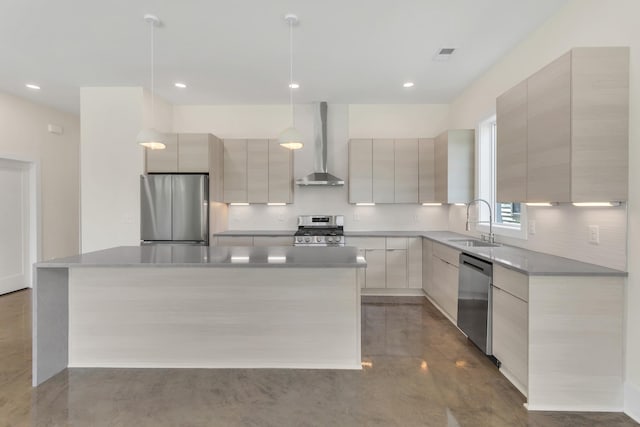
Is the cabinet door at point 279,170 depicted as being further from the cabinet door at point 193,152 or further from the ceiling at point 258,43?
the cabinet door at point 193,152

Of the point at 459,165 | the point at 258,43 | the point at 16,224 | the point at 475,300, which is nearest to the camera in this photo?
the point at 475,300

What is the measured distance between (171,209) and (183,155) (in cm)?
78

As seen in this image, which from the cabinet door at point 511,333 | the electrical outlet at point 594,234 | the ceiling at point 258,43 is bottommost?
the cabinet door at point 511,333

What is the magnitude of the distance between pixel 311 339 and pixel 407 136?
380 cm

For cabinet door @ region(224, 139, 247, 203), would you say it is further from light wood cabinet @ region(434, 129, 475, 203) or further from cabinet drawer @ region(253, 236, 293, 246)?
light wood cabinet @ region(434, 129, 475, 203)

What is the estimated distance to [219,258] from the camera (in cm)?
253

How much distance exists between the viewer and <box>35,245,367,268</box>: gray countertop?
2324 mm

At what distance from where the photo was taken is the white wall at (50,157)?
4.81 m

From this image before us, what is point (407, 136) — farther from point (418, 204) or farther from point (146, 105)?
point (146, 105)

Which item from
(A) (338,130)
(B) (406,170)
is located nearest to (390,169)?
(B) (406,170)

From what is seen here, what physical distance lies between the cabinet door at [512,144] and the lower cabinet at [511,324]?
729mm

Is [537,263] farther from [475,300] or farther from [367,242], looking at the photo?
[367,242]

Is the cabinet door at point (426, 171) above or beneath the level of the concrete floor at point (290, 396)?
above

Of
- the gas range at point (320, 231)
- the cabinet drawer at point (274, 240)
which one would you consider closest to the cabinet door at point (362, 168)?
the gas range at point (320, 231)
